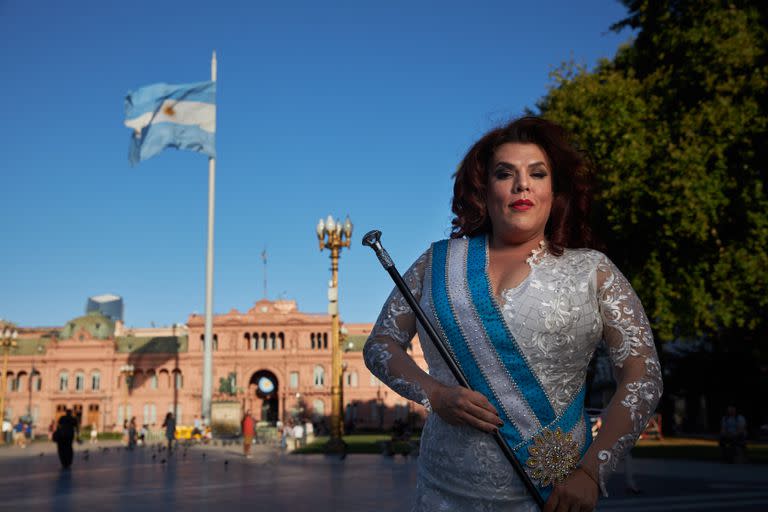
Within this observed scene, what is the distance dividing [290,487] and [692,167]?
10.7 m

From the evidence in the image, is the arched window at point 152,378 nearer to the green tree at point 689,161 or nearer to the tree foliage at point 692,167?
the green tree at point 689,161

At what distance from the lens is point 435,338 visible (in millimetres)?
2195

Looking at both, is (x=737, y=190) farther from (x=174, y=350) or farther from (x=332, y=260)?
(x=174, y=350)

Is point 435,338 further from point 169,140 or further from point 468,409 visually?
point 169,140

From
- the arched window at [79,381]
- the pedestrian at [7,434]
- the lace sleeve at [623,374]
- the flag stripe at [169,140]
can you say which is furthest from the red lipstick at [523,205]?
the arched window at [79,381]

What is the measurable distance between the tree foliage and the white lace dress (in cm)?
1484

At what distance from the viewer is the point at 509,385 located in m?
2.23

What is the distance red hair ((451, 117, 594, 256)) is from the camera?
97.1 inches

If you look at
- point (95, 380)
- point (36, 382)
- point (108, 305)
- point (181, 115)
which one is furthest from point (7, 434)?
point (108, 305)

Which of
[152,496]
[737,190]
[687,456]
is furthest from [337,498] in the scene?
[687,456]

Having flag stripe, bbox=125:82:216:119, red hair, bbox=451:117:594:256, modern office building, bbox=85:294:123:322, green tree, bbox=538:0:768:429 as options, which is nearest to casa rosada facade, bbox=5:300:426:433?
flag stripe, bbox=125:82:216:119

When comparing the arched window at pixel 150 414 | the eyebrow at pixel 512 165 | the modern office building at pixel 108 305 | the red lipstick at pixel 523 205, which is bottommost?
A: the arched window at pixel 150 414

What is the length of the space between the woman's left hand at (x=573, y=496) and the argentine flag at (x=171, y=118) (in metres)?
36.5

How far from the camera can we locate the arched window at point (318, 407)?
6969cm
